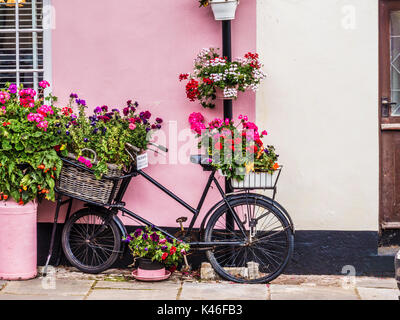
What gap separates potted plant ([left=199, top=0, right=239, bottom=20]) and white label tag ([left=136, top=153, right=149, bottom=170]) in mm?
1615

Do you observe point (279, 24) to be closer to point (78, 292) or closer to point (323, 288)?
point (323, 288)

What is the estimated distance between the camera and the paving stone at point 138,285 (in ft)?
19.2

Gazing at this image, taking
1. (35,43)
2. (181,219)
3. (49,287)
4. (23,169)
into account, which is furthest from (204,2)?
(49,287)

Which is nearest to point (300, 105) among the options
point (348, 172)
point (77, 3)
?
point (348, 172)

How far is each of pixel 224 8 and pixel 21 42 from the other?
2354 millimetres

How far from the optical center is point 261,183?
585cm

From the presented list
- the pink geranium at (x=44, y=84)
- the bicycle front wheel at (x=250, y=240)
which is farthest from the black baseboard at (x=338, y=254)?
the pink geranium at (x=44, y=84)

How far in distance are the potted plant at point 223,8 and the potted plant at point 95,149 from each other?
1.42 metres

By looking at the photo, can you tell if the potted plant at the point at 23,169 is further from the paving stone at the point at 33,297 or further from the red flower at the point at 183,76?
the red flower at the point at 183,76

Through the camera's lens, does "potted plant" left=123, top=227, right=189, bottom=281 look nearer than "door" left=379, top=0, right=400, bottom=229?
Yes

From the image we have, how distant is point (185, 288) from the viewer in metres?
5.88

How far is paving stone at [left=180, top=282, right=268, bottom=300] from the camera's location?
5570 millimetres

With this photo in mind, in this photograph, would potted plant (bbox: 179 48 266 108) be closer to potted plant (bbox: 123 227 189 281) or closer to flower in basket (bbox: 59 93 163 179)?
flower in basket (bbox: 59 93 163 179)

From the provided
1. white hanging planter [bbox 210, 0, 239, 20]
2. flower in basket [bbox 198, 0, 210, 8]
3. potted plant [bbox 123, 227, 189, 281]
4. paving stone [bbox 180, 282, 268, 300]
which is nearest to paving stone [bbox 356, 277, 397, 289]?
paving stone [bbox 180, 282, 268, 300]
